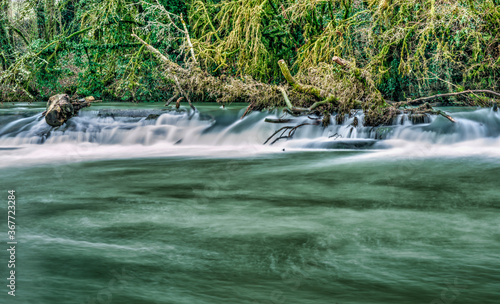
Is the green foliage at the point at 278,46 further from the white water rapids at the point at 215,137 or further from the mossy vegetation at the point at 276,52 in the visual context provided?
the white water rapids at the point at 215,137

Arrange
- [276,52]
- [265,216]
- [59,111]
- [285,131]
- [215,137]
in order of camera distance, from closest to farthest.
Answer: [265,216] < [285,131] < [215,137] < [59,111] < [276,52]

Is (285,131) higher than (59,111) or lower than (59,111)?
lower

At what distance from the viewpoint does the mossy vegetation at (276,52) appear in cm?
988

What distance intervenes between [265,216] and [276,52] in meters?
8.15

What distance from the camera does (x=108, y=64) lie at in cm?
1420

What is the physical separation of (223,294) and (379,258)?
1039 mm

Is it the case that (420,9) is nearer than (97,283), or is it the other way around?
(97,283)

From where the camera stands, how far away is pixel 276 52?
12594 millimetres

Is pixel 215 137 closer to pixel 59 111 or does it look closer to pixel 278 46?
pixel 59 111

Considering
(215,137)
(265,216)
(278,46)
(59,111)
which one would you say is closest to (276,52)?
(278,46)

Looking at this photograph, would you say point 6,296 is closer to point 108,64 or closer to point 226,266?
point 226,266

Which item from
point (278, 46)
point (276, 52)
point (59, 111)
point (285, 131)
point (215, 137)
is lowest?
point (215, 137)

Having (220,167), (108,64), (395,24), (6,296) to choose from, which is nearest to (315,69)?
(395,24)

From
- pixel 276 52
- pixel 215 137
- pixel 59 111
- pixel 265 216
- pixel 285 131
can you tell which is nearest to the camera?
pixel 265 216
